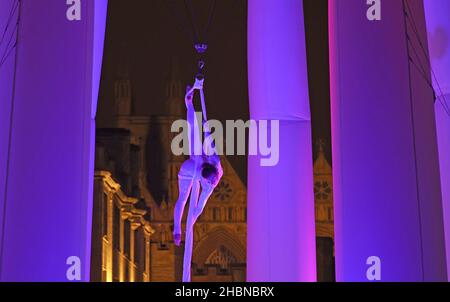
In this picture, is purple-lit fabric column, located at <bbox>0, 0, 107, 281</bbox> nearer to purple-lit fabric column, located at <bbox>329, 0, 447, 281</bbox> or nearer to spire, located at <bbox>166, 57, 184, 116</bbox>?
purple-lit fabric column, located at <bbox>329, 0, 447, 281</bbox>

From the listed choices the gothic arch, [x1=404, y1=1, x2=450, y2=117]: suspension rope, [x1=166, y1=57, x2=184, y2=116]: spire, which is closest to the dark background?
the gothic arch

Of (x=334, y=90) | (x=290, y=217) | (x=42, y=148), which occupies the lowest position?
(x=290, y=217)

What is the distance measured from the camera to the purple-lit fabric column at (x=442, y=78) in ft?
37.0

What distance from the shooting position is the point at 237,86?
26.7 m

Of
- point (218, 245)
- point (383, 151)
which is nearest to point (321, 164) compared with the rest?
point (218, 245)

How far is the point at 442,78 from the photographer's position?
37.1 ft

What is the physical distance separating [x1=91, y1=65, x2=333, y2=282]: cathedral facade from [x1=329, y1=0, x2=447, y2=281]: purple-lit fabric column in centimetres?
1356

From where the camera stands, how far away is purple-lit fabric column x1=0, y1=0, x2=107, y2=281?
10227mm

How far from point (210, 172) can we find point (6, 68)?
9.97 ft

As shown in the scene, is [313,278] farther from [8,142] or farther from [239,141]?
[239,141]

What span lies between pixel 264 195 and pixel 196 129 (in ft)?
4.58

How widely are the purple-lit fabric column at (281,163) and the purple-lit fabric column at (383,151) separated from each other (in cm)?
71

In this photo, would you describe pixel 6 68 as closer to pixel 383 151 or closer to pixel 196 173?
pixel 196 173
